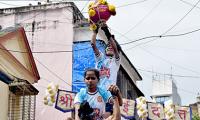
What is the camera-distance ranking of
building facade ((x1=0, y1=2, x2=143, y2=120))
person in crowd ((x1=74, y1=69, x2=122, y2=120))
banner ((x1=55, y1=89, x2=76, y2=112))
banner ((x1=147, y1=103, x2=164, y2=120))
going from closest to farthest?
1. person in crowd ((x1=74, y1=69, x2=122, y2=120))
2. banner ((x1=55, y1=89, x2=76, y2=112))
3. banner ((x1=147, y1=103, x2=164, y2=120))
4. building facade ((x1=0, y1=2, x2=143, y2=120))

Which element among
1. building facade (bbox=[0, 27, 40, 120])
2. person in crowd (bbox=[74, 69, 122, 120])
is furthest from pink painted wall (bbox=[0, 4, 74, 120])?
person in crowd (bbox=[74, 69, 122, 120])

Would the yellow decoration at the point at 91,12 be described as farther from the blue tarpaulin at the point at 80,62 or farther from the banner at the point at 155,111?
the blue tarpaulin at the point at 80,62

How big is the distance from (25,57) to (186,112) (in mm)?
5212

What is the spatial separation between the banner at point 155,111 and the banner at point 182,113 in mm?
452

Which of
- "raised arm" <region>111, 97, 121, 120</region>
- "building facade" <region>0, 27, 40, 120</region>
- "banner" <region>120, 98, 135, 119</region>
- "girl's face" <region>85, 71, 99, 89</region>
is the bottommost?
"raised arm" <region>111, 97, 121, 120</region>

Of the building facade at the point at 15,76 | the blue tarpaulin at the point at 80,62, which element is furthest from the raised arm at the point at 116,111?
the blue tarpaulin at the point at 80,62

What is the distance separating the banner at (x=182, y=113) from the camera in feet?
47.2

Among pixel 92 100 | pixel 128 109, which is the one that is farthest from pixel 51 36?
pixel 92 100

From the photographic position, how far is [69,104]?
12.9 meters

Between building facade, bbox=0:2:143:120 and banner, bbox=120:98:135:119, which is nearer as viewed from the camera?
banner, bbox=120:98:135:119

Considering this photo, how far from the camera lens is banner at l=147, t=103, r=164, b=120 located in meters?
14.2

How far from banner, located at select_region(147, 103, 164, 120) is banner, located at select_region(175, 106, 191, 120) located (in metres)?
0.45

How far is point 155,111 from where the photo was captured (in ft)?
46.7

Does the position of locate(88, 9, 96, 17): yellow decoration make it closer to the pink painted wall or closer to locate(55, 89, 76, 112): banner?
locate(55, 89, 76, 112): banner
